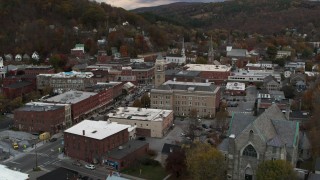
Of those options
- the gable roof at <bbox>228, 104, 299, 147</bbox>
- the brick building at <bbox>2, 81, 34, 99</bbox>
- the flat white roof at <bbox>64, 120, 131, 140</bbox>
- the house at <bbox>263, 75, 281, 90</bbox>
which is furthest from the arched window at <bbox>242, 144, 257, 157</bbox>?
the brick building at <bbox>2, 81, 34, 99</bbox>

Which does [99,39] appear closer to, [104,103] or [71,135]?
[104,103]

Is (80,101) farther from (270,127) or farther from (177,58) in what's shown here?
(177,58)

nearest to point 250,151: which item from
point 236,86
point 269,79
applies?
point 236,86

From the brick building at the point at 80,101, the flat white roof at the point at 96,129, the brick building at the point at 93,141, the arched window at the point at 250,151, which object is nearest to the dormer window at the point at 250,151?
the arched window at the point at 250,151

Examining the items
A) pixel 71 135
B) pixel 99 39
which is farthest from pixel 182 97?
pixel 99 39

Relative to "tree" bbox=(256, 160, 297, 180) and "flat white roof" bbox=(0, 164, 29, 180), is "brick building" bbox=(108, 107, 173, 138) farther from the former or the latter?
"tree" bbox=(256, 160, 297, 180)

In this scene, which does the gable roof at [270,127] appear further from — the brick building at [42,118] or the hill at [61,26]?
the hill at [61,26]
